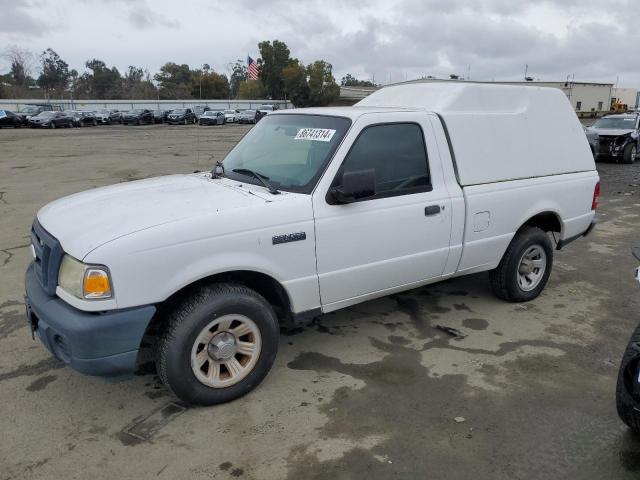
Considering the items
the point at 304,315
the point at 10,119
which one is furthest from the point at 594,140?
the point at 10,119

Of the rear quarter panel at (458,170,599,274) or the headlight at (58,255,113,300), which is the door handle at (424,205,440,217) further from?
the headlight at (58,255,113,300)

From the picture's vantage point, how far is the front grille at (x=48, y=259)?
3094mm

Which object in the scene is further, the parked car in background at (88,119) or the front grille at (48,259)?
the parked car in background at (88,119)

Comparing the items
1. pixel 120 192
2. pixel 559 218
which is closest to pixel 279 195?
pixel 120 192

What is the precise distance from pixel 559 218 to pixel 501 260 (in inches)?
30.7

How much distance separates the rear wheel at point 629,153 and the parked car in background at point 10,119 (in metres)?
37.8

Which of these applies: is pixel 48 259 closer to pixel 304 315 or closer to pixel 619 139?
pixel 304 315

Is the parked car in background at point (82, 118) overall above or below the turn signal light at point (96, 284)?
above

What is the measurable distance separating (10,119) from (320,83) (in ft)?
154

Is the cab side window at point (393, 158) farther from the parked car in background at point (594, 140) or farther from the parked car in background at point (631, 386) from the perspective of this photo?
the parked car in background at point (594, 140)

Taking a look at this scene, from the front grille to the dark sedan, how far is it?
40.1 m

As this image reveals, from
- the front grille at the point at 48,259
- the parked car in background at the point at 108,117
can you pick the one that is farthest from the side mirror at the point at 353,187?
the parked car in background at the point at 108,117

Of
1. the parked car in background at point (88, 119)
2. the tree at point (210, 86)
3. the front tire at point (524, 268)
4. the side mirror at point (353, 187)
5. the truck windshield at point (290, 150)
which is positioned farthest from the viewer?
the tree at point (210, 86)

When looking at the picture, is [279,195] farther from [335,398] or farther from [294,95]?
[294,95]
